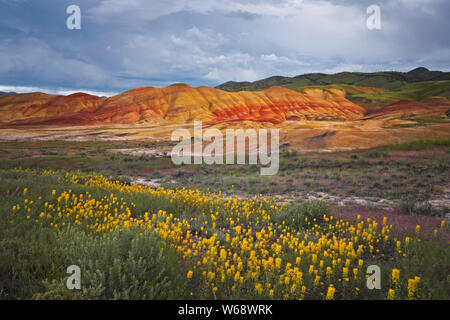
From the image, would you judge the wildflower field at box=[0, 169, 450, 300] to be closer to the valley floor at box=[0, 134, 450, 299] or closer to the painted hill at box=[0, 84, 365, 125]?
the valley floor at box=[0, 134, 450, 299]

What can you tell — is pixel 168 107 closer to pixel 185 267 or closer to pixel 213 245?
pixel 213 245

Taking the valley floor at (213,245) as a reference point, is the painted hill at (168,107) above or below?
above

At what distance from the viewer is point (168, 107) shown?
9788cm

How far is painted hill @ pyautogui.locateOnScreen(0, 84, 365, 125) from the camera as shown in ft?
289

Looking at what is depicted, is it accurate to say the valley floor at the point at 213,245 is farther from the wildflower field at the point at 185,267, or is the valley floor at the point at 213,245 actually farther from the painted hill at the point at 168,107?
the painted hill at the point at 168,107

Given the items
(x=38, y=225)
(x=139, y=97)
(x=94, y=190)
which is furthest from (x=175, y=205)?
(x=139, y=97)

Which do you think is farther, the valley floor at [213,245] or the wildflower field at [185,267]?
the valley floor at [213,245]

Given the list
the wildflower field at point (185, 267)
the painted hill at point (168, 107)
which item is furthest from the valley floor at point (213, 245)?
the painted hill at point (168, 107)

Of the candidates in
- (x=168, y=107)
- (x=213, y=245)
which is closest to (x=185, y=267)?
(x=213, y=245)

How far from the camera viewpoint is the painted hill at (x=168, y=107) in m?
88.0

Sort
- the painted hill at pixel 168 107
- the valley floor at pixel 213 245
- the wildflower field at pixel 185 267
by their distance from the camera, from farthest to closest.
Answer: the painted hill at pixel 168 107 → the valley floor at pixel 213 245 → the wildflower field at pixel 185 267

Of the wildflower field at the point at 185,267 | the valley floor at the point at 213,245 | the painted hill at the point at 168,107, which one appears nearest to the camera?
the wildflower field at the point at 185,267

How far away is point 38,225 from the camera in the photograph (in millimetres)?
4309

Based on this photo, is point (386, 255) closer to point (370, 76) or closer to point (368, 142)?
point (368, 142)
